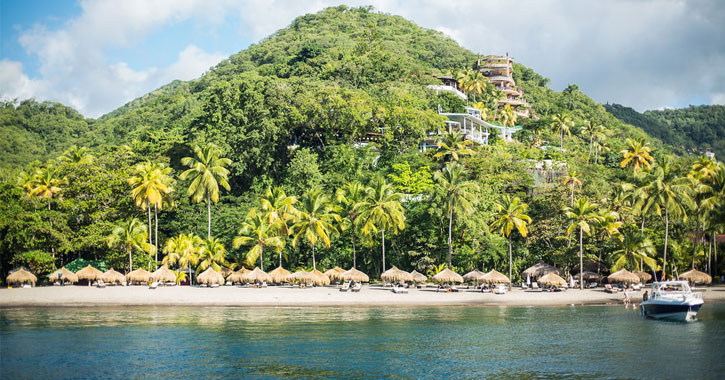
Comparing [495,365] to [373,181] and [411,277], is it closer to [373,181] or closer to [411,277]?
[411,277]

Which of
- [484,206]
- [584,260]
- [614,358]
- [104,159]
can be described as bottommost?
[614,358]

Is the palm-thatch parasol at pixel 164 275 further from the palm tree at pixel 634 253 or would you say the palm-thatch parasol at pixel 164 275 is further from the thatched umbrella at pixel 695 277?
the thatched umbrella at pixel 695 277

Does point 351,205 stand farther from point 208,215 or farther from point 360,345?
point 360,345

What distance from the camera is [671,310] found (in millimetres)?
43188

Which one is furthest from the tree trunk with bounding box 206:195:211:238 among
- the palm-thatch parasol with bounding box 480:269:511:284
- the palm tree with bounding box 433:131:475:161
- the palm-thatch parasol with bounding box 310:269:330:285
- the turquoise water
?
the palm-thatch parasol with bounding box 480:269:511:284

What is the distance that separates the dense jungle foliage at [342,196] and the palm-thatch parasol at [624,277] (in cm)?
176

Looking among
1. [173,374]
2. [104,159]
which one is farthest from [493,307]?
[104,159]

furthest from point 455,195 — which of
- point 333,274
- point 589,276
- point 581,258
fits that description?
point 589,276

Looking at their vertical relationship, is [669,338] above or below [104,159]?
below

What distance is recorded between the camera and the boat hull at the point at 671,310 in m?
42.5

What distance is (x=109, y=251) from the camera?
2397 inches

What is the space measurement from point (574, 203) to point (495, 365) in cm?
3341

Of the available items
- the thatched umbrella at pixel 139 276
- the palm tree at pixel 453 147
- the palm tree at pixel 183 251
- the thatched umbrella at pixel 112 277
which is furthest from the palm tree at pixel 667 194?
the thatched umbrella at pixel 112 277

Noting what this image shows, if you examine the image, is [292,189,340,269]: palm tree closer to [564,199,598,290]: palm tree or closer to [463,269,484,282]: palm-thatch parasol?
[463,269,484,282]: palm-thatch parasol
